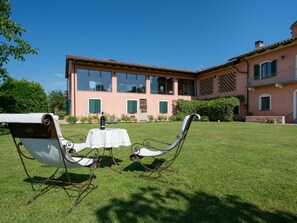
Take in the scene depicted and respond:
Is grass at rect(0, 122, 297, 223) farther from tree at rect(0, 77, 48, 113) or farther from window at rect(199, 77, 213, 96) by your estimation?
window at rect(199, 77, 213, 96)

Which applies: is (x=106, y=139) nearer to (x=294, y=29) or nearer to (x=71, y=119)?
(x=71, y=119)

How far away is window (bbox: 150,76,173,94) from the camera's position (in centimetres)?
2128

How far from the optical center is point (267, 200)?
2305mm

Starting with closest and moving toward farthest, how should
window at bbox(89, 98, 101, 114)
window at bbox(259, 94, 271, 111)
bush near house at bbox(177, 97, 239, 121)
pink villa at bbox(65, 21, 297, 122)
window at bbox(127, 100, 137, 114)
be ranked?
pink villa at bbox(65, 21, 297, 122), window at bbox(259, 94, 271, 111), bush near house at bbox(177, 97, 239, 121), window at bbox(89, 98, 101, 114), window at bbox(127, 100, 137, 114)

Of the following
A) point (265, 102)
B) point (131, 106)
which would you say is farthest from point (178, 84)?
point (265, 102)

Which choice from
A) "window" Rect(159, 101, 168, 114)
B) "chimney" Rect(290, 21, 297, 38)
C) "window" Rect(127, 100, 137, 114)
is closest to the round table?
"window" Rect(127, 100, 137, 114)

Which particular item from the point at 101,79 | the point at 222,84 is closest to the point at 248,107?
the point at 222,84

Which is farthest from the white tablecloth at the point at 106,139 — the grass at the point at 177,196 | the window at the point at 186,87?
the window at the point at 186,87

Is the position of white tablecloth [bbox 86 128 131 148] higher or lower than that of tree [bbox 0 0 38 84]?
lower

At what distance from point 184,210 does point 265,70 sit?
59.7 feet

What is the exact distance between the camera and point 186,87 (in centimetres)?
2408

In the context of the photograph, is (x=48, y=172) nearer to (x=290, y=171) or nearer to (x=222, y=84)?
(x=290, y=171)

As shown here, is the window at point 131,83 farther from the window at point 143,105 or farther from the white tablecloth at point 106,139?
the white tablecloth at point 106,139

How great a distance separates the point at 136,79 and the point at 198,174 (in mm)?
17821
